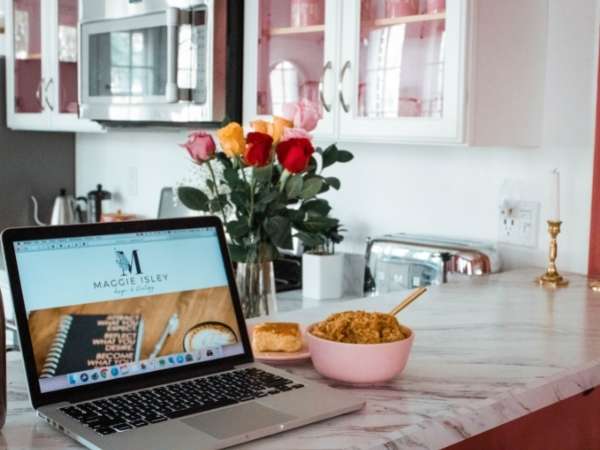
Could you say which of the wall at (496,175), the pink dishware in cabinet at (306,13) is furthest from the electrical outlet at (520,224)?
the pink dishware in cabinet at (306,13)

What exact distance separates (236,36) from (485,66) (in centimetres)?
80

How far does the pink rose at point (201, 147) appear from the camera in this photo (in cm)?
148

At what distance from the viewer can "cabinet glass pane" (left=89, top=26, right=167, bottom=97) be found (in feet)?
8.16

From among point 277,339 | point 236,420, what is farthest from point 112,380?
point 277,339

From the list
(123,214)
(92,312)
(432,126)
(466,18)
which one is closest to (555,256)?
(432,126)

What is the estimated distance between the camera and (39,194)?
3.62 meters

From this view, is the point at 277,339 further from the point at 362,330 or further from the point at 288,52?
the point at 288,52

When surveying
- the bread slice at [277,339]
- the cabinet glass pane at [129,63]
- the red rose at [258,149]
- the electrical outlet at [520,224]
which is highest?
the cabinet glass pane at [129,63]

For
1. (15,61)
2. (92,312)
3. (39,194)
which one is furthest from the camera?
(39,194)

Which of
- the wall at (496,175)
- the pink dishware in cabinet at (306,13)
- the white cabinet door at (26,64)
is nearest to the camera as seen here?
the wall at (496,175)

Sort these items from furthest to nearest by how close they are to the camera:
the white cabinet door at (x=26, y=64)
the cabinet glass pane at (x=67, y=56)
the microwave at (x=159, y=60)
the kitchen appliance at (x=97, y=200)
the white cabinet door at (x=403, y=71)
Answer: the kitchen appliance at (x=97, y=200), the white cabinet door at (x=26, y=64), the cabinet glass pane at (x=67, y=56), the microwave at (x=159, y=60), the white cabinet door at (x=403, y=71)

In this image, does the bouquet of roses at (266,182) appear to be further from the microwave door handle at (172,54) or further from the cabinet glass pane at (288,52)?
the microwave door handle at (172,54)

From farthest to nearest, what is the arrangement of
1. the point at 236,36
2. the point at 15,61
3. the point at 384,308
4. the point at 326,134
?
the point at 15,61
the point at 236,36
the point at 326,134
the point at 384,308

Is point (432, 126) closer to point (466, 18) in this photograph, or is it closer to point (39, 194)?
point (466, 18)
